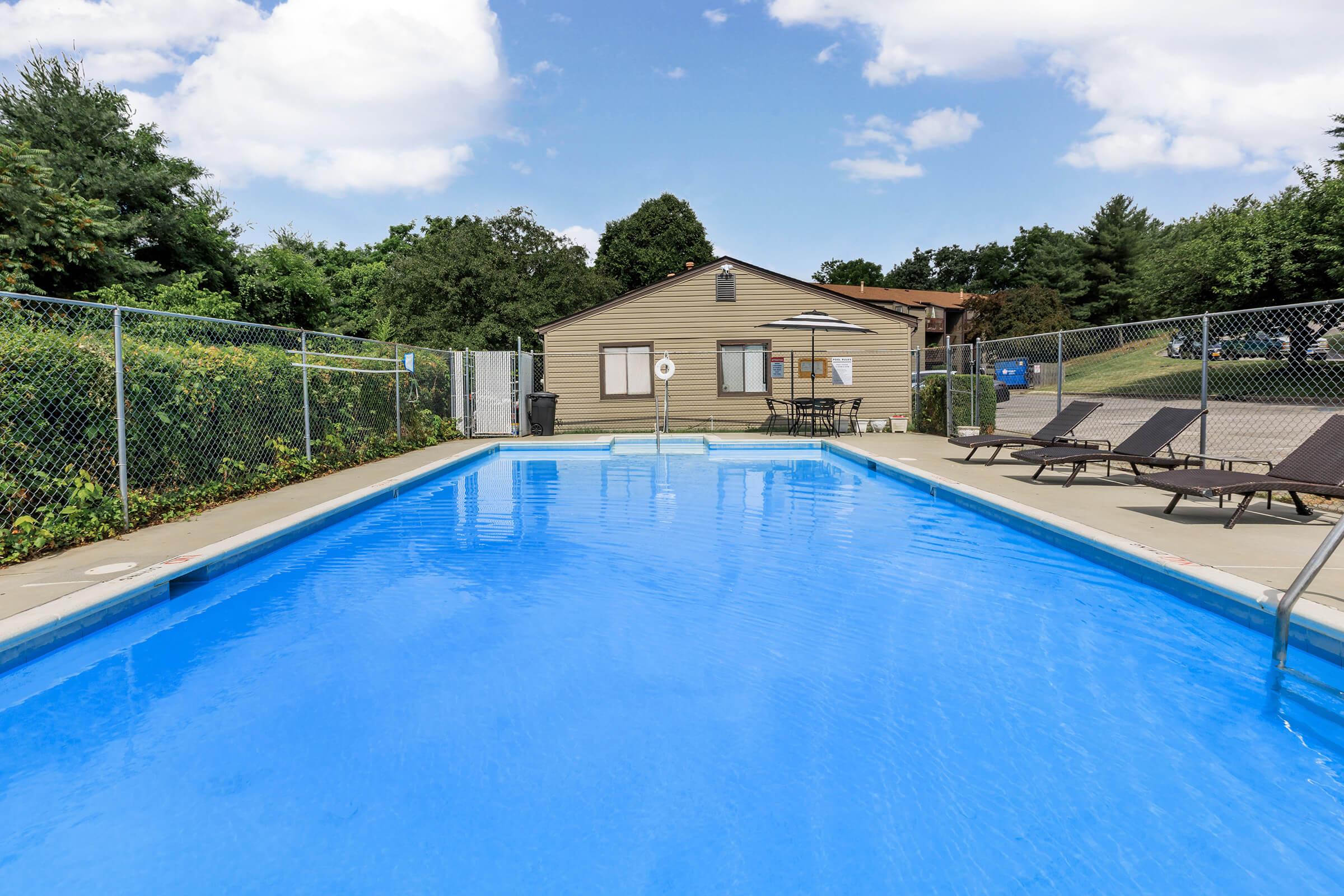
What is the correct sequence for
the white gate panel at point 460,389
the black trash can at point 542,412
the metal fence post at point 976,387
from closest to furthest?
the metal fence post at point 976,387, the white gate panel at point 460,389, the black trash can at point 542,412

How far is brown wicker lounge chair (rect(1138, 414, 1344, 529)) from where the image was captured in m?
5.49

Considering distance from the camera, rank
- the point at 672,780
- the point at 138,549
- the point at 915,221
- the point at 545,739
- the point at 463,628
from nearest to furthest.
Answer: the point at 672,780
the point at 545,739
the point at 463,628
the point at 138,549
the point at 915,221

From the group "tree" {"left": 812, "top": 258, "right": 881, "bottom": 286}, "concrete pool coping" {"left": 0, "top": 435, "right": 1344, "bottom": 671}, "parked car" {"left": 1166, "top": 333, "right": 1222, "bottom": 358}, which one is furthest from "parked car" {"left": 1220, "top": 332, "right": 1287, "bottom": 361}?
"tree" {"left": 812, "top": 258, "right": 881, "bottom": 286}

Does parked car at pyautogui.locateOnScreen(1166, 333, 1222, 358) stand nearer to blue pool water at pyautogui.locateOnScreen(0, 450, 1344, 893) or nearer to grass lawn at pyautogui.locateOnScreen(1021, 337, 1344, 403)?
grass lawn at pyautogui.locateOnScreen(1021, 337, 1344, 403)

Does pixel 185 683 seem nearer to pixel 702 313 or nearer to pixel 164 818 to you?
pixel 164 818

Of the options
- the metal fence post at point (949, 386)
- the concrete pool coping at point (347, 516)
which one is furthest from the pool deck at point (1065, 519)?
the metal fence post at point (949, 386)

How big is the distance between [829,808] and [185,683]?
3.01m

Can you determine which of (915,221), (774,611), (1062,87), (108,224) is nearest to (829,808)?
(774,611)

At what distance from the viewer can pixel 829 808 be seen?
247cm

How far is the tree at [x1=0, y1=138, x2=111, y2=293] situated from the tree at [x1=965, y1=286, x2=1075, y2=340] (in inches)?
1655

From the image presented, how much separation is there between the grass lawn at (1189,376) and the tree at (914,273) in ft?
150

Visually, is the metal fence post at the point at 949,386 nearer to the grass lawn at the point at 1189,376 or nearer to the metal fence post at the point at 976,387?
the metal fence post at the point at 976,387

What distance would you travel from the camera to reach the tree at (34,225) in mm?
11375

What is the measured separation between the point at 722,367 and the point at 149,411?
13073 mm
